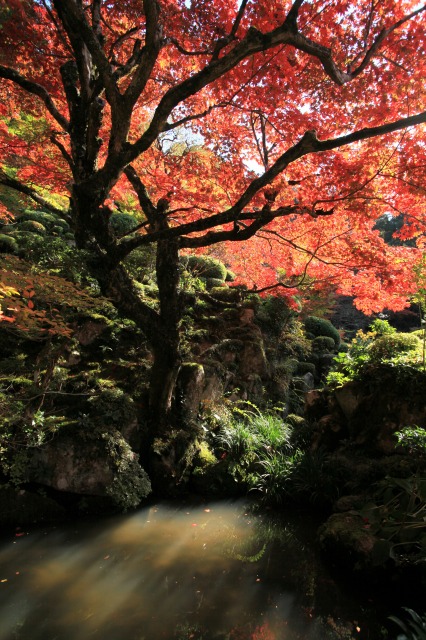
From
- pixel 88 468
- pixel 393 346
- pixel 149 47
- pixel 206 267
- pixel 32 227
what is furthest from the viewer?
pixel 206 267

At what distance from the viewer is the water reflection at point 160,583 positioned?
2.74 meters

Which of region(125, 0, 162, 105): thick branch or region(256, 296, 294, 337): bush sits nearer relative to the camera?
region(125, 0, 162, 105): thick branch

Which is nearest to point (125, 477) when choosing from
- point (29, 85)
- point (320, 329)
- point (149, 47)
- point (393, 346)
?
point (393, 346)

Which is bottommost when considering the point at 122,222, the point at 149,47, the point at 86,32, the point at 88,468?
the point at 88,468

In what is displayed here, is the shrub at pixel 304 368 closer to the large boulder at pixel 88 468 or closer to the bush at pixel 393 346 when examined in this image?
the bush at pixel 393 346

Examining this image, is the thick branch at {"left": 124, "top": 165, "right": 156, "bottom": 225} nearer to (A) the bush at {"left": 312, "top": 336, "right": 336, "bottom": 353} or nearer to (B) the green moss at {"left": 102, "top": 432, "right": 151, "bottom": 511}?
(B) the green moss at {"left": 102, "top": 432, "right": 151, "bottom": 511}

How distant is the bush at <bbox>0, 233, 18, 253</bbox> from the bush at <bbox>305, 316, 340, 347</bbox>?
10.7 m

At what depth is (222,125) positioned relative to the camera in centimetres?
662

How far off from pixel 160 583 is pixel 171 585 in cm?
11

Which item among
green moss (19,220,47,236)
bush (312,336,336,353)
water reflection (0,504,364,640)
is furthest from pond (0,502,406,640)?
bush (312,336,336,353)

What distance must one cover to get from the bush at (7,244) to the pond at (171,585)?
6.76 metres

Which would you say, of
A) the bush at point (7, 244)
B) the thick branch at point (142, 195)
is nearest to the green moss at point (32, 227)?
the bush at point (7, 244)

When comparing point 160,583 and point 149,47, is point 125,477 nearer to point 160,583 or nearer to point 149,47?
point 160,583

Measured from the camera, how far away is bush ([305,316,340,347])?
13.7m
